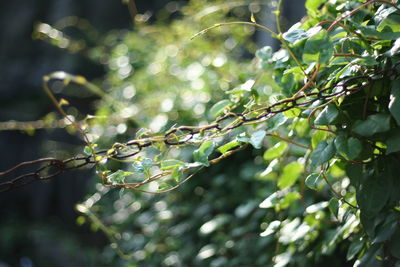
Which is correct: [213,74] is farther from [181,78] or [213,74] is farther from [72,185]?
[72,185]

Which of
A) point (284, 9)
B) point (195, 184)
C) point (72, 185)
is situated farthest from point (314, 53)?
point (72, 185)

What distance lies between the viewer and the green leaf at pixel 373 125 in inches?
35.2

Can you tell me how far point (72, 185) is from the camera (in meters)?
4.76

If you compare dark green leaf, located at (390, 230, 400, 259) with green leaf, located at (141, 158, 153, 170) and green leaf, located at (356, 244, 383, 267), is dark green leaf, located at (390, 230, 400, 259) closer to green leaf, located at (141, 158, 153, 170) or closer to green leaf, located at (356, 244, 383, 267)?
green leaf, located at (356, 244, 383, 267)

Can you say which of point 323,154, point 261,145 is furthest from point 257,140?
point 323,154

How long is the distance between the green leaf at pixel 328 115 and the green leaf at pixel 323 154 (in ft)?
0.15

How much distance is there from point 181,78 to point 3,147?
3310mm

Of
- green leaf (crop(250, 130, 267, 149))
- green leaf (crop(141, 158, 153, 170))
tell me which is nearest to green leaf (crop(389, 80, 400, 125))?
green leaf (crop(250, 130, 267, 149))

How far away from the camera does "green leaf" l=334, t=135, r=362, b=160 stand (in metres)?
0.92

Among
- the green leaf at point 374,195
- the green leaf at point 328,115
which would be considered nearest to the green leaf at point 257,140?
the green leaf at point 328,115

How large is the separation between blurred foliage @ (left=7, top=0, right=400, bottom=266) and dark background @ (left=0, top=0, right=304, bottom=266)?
1849 millimetres

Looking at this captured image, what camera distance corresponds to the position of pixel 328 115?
0.95 metres

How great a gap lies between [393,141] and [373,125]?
5 centimetres

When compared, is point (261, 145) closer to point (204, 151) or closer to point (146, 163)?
point (204, 151)
